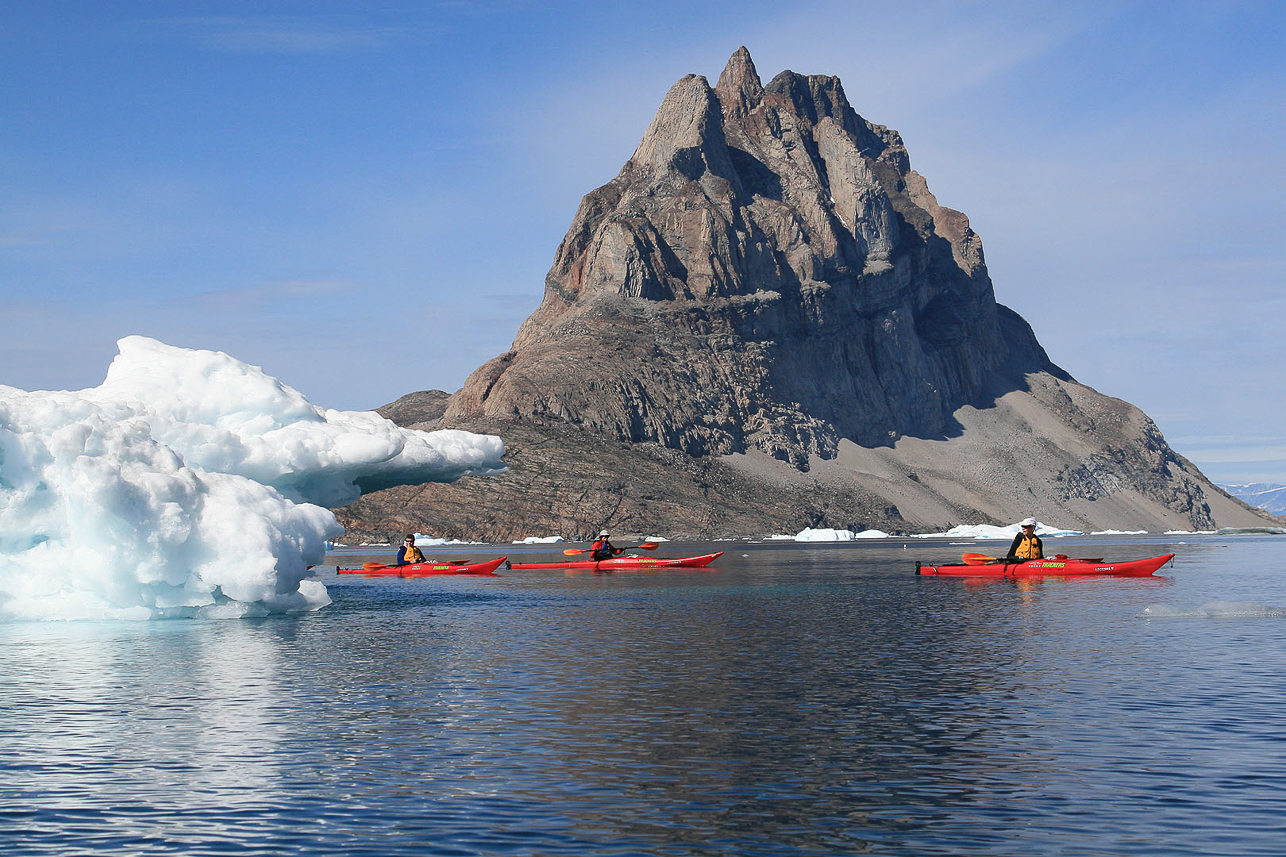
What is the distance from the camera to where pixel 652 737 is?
821 inches

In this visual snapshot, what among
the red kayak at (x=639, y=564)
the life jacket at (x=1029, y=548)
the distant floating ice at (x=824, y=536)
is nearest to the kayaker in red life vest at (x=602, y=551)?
the red kayak at (x=639, y=564)

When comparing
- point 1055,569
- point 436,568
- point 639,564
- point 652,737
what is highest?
point 436,568

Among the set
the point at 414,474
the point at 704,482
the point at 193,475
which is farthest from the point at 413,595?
the point at 704,482

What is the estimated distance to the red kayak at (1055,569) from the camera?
66.8 meters

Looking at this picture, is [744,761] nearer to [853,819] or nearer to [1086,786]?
[853,819]

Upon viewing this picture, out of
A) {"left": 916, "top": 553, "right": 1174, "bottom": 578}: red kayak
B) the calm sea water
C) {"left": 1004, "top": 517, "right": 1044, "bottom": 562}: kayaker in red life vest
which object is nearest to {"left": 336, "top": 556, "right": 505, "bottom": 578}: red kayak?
{"left": 916, "top": 553, "right": 1174, "bottom": 578}: red kayak

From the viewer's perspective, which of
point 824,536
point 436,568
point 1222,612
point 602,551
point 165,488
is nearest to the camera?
point 165,488

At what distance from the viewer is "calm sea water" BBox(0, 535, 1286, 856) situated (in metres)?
15.0

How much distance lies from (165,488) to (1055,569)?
48534mm

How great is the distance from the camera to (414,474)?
54688mm

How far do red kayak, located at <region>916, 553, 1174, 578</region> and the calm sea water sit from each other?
80.8ft

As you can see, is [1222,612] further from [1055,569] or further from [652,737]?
[652,737]

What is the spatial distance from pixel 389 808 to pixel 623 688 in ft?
35.4

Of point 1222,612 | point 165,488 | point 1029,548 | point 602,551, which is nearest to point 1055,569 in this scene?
point 1029,548
